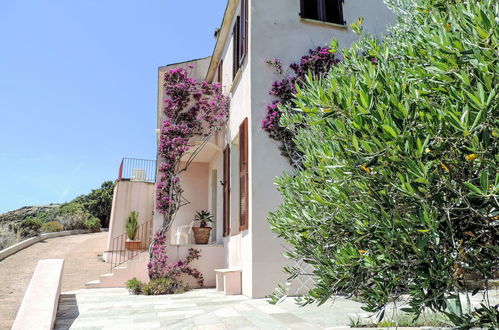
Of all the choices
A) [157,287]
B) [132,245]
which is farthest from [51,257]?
[157,287]

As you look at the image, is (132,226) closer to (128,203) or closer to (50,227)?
(128,203)

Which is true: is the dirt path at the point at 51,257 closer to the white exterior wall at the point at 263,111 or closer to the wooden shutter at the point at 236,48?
the white exterior wall at the point at 263,111

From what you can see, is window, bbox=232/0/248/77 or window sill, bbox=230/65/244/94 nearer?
window, bbox=232/0/248/77

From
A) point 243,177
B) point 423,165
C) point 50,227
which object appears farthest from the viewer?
point 50,227

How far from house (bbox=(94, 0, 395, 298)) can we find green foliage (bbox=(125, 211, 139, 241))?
4.40 metres

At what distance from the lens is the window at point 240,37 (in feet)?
28.1

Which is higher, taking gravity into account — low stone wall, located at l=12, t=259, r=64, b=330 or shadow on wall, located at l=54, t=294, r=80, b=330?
low stone wall, located at l=12, t=259, r=64, b=330

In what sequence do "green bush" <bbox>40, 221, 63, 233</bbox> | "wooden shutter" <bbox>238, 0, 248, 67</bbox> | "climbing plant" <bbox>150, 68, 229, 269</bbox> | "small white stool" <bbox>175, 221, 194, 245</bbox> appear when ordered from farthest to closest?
"green bush" <bbox>40, 221, 63, 233</bbox>
"small white stool" <bbox>175, 221, 194, 245</bbox>
"climbing plant" <bbox>150, 68, 229, 269</bbox>
"wooden shutter" <bbox>238, 0, 248, 67</bbox>

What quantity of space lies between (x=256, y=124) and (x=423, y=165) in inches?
241

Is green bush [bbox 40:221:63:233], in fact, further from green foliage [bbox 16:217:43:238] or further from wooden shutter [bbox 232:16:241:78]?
wooden shutter [bbox 232:16:241:78]

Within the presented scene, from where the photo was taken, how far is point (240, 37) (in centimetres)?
932

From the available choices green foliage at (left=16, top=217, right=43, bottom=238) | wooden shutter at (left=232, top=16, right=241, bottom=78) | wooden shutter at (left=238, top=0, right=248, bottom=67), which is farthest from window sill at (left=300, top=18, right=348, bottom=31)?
green foliage at (left=16, top=217, right=43, bottom=238)

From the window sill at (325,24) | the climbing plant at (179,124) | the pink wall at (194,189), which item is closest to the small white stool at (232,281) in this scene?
the climbing plant at (179,124)

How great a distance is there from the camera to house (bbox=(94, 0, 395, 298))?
22.8 feet
